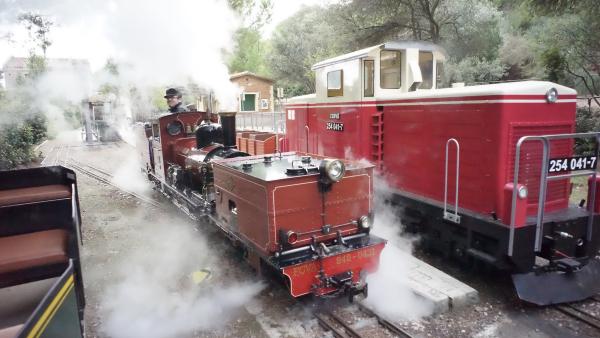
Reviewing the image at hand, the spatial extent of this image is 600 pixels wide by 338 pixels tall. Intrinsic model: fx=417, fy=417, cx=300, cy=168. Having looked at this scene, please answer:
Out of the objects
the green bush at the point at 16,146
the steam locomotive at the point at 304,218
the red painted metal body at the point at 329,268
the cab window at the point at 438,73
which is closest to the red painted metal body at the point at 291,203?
the steam locomotive at the point at 304,218

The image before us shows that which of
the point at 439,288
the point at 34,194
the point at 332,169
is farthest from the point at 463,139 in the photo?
the point at 34,194

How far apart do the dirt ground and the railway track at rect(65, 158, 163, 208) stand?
241cm

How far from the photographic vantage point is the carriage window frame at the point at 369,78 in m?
6.94

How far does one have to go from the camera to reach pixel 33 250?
382 cm

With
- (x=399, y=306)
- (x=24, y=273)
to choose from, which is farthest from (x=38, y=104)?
(x=399, y=306)

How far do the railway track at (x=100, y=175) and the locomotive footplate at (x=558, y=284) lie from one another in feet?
25.7

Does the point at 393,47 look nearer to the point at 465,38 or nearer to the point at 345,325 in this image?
the point at 345,325

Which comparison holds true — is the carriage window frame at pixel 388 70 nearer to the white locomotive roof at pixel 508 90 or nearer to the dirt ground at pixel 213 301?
the white locomotive roof at pixel 508 90

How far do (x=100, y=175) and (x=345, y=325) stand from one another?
38.5 feet

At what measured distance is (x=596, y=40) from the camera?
42.7 feet

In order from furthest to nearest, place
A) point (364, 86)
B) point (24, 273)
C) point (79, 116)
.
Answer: point (79, 116) → point (364, 86) → point (24, 273)

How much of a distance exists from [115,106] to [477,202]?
2415cm

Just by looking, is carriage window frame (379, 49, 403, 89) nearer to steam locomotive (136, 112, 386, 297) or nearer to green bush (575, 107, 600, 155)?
steam locomotive (136, 112, 386, 297)

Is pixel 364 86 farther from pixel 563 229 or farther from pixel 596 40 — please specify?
pixel 596 40
